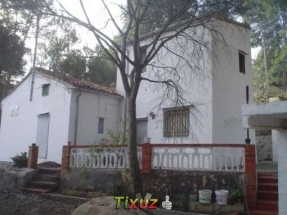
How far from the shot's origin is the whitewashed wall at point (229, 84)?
40.2 ft

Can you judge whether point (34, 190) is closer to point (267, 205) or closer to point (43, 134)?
point (43, 134)

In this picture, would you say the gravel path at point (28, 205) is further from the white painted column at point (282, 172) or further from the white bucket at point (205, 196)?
the white painted column at point (282, 172)

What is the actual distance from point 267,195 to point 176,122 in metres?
5.11

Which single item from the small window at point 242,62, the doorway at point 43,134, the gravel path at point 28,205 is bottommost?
the gravel path at point 28,205

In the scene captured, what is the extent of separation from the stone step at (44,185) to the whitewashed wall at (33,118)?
227cm

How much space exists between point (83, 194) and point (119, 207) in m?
5.07

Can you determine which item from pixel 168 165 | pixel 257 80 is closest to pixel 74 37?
pixel 168 165

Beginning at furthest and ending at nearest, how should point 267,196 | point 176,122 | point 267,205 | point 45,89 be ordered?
1. point 45,89
2. point 176,122
3. point 267,196
4. point 267,205

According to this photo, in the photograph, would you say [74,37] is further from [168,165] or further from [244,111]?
[244,111]

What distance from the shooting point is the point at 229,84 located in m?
13.0

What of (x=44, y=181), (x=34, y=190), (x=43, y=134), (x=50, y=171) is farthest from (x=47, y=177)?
(x=43, y=134)

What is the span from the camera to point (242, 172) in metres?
8.70

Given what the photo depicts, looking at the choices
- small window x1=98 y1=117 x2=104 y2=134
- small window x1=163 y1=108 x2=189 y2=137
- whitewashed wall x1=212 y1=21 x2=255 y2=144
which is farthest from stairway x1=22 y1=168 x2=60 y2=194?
whitewashed wall x1=212 y1=21 x2=255 y2=144

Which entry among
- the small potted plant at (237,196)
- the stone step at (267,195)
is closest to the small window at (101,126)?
the small potted plant at (237,196)
